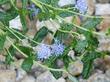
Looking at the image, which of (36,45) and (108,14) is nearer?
(36,45)

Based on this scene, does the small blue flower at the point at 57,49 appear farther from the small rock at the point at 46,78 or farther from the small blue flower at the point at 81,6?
the small rock at the point at 46,78

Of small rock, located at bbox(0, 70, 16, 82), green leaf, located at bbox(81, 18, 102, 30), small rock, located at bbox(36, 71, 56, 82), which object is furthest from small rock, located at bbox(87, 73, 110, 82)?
green leaf, located at bbox(81, 18, 102, 30)

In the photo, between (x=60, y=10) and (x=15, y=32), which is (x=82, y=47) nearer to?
(x=60, y=10)

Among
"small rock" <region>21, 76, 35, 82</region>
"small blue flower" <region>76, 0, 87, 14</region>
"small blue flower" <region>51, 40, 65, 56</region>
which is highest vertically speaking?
"small blue flower" <region>76, 0, 87, 14</region>

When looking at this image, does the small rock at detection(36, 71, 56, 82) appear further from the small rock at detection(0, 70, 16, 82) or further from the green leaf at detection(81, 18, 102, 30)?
the green leaf at detection(81, 18, 102, 30)

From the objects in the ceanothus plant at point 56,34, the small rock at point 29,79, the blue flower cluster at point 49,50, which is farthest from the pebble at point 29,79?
the blue flower cluster at point 49,50

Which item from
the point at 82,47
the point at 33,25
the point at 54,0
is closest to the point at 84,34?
the point at 82,47

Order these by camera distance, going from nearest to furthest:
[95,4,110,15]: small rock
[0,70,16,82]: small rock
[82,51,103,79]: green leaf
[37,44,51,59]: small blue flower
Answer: [37,44,51,59]: small blue flower
[82,51,103,79]: green leaf
[0,70,16,82]: small rock
[95,4,110,15]: small rock

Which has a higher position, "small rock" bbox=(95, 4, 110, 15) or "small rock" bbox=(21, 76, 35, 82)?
"small rock" bbox=(95, 4, 110, 15)
